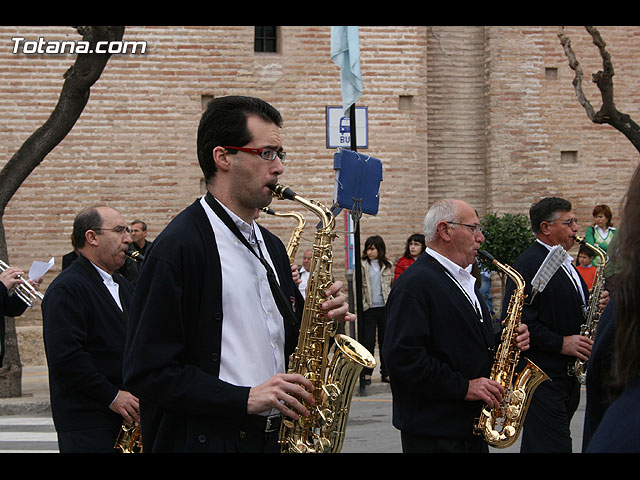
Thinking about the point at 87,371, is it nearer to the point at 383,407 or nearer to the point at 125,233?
the point at 125,233

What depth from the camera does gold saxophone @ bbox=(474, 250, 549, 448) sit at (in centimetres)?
487

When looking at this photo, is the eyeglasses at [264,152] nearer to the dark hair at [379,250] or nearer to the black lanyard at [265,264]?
the black lanyard at [265,264]

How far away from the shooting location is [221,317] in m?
3.17

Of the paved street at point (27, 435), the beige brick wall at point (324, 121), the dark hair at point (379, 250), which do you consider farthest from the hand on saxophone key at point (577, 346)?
the beige brick wall at point (324, 121)

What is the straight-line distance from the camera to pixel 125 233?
214 inches

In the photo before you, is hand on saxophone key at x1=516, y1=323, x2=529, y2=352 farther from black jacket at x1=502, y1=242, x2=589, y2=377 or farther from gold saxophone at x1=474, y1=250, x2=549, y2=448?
black jacket at x1=502, y1=242, x2=589, y2=377

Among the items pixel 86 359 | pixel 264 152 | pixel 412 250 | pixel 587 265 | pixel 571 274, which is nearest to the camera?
pixel 264 152

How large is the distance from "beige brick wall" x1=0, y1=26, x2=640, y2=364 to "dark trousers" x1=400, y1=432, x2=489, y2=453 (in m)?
10.3

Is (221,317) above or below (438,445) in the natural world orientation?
above

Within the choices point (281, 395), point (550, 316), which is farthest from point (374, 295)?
point (281, 395)

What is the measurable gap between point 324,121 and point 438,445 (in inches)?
450

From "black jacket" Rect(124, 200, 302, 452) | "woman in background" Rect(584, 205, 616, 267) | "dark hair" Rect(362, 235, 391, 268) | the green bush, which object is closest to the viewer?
"black jacket" Rect(124, 200, 302, 452)

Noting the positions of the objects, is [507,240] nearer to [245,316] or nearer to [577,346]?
[577,346]

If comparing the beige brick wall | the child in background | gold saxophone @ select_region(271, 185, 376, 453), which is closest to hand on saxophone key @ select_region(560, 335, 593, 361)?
gold saxophone @ select_region(271, 185, 376, 453)
